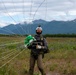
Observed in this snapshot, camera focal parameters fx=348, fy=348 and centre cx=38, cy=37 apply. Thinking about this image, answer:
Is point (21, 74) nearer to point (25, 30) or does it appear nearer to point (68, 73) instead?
point (68, 73)

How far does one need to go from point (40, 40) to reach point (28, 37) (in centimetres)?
49

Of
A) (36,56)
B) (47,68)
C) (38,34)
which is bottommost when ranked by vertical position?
(47,68)

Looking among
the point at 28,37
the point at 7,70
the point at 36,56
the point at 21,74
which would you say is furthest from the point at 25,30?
the point at 21,74

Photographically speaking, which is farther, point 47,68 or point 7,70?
point 47,68

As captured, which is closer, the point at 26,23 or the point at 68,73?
the point at 26,23

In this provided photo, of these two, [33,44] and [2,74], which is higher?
[33,44]

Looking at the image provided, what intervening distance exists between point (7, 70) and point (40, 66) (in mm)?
1443

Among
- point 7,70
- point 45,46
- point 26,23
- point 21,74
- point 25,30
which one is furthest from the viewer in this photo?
point 21,74

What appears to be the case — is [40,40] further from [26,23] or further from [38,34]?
[26,23]

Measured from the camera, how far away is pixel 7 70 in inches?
485

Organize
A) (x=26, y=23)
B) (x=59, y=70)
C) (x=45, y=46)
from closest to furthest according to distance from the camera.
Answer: (x=26, y=23)
(x=45, y=46)
(x=59, y=70)

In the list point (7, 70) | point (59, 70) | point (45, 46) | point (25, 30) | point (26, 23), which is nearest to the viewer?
point (26, 23)

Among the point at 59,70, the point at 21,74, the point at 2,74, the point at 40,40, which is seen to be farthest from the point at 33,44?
the point at 59,70

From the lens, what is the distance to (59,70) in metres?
15.2
